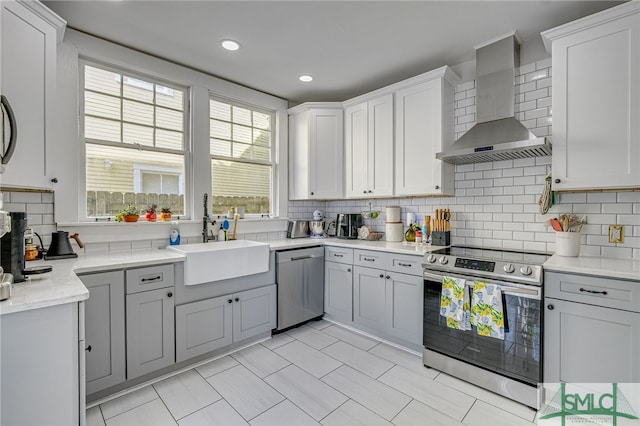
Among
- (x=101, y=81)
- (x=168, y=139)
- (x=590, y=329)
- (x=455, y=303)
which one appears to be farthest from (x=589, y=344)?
(x=101, y=81)

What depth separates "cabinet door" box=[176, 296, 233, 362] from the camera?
7.87 ft

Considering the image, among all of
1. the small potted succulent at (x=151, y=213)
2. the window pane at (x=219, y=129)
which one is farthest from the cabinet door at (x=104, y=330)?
the window pane at (x=219, y=129)

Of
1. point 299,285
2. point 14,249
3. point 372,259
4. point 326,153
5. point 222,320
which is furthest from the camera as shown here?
point 326,153

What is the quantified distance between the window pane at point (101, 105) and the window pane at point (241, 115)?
1.15 m

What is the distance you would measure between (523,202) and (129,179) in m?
3.50

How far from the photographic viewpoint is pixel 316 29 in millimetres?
2383

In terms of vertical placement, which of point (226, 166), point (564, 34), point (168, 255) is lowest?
point (168, 255)

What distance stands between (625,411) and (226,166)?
3657 mm

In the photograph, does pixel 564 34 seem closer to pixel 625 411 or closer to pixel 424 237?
pixel 424 237

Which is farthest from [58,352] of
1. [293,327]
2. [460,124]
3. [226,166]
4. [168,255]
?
[460,124]

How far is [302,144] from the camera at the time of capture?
3.80m

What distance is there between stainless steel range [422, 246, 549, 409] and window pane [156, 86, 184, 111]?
9.06 ft

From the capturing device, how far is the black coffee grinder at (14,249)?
1521 millimetres

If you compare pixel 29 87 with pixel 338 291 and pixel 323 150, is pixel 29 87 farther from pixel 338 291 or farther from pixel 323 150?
pixel 338 291
